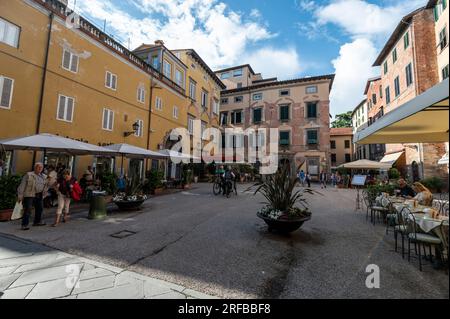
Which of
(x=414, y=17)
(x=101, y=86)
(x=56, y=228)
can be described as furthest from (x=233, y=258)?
(x=414, y=17)

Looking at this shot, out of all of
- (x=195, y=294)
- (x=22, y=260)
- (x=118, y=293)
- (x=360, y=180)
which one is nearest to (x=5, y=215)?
(x=22, y=260)

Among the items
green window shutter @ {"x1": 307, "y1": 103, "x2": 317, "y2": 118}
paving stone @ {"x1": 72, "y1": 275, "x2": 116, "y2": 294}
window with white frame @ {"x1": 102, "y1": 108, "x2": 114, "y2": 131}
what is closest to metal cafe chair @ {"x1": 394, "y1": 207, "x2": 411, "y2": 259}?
paving stone @ {"x1": 72, "y1": 275, "x2": 116, "y2": 294}

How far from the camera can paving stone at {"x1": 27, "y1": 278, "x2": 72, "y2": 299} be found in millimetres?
2483

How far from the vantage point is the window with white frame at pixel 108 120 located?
11.5 m

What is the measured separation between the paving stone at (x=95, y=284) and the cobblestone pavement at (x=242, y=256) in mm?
16

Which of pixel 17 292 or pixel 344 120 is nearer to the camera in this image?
pixel 17 292

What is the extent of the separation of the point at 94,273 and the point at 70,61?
35.1ft

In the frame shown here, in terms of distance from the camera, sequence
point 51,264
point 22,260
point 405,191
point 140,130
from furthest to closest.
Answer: point 140,130
point 405,191
point 22,260
point 51,264

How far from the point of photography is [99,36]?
1131 centimetres

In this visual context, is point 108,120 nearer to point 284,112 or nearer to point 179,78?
point 179,78

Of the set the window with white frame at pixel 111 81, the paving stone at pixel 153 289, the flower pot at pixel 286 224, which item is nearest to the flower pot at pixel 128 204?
the flower pot at pixel 286 224

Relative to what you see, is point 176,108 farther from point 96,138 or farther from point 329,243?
point 329,243

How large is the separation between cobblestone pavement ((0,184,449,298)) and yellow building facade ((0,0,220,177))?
11.9 feet
